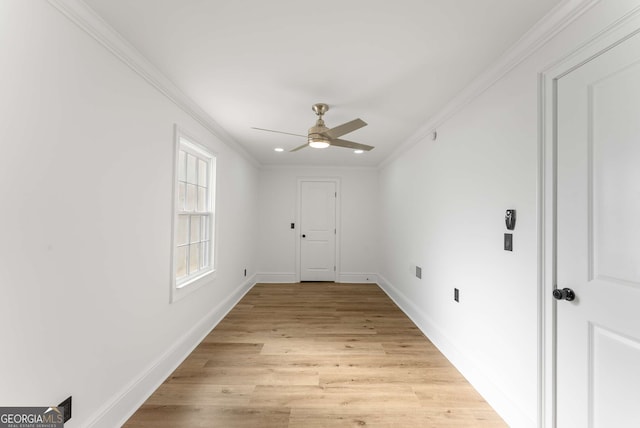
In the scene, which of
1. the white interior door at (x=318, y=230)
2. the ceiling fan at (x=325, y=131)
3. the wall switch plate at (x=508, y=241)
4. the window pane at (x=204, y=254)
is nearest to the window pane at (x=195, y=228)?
the window pane at (x=204, y=254)

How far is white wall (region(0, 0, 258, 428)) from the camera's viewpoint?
1.15 metres

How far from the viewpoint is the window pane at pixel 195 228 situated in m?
2.98

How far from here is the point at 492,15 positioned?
1.47m

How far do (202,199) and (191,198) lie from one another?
28 cm

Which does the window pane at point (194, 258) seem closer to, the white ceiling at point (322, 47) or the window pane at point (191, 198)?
the window pane at point (191, 198)

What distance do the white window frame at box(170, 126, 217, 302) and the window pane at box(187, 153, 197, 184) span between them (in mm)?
47

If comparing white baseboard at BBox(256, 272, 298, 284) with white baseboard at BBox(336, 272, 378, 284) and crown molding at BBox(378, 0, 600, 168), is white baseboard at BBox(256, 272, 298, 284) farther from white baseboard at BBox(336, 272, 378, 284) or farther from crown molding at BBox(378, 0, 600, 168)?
crown molding at BBox(378, 0, 600, 168)

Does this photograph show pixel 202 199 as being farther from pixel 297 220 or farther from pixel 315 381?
pixel 297 220

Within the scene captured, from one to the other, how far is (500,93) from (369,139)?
1913 mm

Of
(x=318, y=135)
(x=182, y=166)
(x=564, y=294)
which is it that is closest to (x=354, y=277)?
(x=318, y=135)

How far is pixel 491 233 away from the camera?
200 cm

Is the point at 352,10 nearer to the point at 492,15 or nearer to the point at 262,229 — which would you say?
the point at 492,15

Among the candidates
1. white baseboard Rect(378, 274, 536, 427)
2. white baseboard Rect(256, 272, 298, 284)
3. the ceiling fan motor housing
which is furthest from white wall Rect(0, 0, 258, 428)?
white baseboard Rect(256, 272, 298, 284)

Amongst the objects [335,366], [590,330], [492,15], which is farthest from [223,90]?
[590,330]
